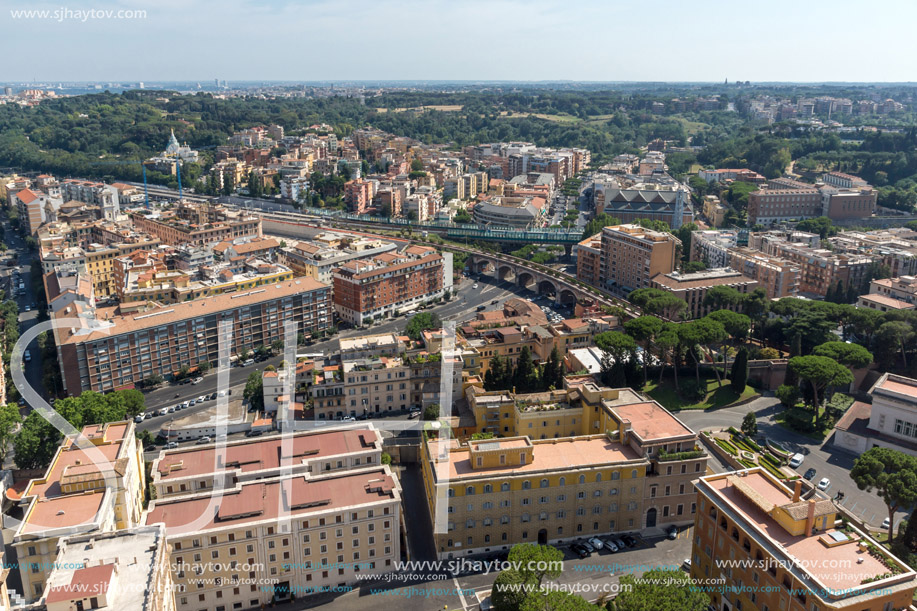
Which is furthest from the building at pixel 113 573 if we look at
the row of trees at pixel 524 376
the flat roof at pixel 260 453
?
the row of trees at pixel 524 376

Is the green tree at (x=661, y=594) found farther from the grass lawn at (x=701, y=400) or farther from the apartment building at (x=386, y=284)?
the apartment building at (x=386, y=284)

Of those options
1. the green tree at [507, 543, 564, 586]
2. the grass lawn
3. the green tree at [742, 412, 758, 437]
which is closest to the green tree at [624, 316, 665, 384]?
the grass lawn

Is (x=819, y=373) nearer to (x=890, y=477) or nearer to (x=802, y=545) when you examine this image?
(x=890, y=477)

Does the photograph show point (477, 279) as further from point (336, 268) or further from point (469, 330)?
point (469, 330)

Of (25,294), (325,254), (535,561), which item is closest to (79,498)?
(535,561)

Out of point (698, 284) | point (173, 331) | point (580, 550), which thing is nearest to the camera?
point (580, 550)

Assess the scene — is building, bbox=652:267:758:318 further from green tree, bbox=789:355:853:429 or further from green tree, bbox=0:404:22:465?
green tree, bbox=0:404:22:465
